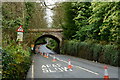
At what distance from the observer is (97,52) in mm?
Result: 24766

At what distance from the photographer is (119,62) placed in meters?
19.5

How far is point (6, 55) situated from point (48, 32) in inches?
1460

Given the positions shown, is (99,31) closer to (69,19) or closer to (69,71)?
(69,71)

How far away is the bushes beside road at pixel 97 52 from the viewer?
66.1 feet

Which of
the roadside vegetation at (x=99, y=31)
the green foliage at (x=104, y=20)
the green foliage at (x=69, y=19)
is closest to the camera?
the green foliage at (x=104, y=20)

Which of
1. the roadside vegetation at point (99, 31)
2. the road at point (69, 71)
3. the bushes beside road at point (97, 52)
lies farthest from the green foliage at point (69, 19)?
the road at point (69, 71)

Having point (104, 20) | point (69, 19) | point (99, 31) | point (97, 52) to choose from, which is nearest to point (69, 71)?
point (104, 20)

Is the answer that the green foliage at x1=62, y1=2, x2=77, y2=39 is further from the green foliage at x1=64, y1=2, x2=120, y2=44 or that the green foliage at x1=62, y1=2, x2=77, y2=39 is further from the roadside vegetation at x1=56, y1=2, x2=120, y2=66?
the green foliage at x1=64, y1=2, x2=120, y2=44

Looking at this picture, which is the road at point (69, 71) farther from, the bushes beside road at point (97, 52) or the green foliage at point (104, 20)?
the green foliage at point (104, 20)

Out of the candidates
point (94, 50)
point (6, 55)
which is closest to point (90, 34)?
point (94, 50)

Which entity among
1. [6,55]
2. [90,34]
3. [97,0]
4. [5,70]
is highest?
[97,0]

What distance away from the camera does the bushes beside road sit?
20.1 m

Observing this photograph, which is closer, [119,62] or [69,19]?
[119,62]

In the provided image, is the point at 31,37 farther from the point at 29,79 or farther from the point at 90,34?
the point at 29,79
